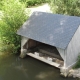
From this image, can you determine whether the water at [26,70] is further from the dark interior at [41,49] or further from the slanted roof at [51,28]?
the slanted roof at [51,28]

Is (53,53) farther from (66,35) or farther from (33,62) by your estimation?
(66,35)

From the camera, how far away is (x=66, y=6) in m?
17.6

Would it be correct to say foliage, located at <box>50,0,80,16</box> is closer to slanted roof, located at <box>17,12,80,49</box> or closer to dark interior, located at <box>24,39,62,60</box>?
slanted roof, located at <box>17,12,80,49</box>

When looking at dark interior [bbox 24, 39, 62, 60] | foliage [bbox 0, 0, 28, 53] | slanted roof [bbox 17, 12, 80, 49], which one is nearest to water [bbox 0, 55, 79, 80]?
dark interior [bbox 24, 39, 62, 60]

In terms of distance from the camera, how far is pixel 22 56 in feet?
47.4

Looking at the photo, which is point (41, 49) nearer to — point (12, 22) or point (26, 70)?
point (26, 70)

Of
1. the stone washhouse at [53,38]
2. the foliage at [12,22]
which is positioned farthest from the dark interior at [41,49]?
the foliage at [12,22]

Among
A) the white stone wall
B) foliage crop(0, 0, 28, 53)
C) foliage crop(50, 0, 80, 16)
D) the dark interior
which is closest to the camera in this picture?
the white stone wall

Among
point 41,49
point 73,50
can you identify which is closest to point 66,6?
point 41,49

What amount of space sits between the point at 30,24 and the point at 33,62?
294cm

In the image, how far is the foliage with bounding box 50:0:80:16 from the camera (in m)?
17.2

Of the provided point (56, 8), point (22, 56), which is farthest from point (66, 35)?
point (56, 8)

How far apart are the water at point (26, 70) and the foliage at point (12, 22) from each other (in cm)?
118

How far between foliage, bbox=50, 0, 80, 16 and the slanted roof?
4090mm
